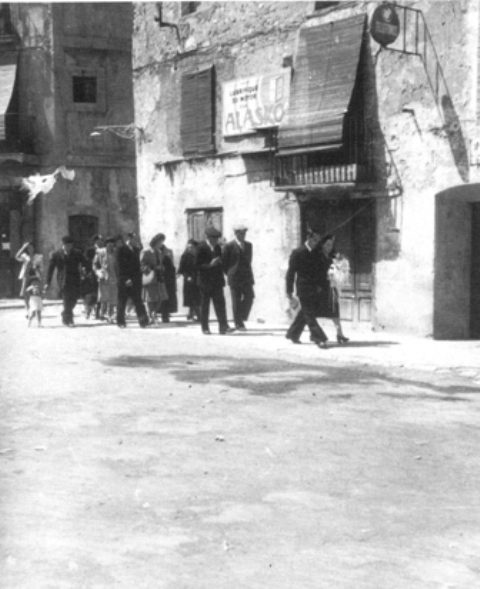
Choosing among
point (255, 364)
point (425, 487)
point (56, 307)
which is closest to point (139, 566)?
point (425, 487)

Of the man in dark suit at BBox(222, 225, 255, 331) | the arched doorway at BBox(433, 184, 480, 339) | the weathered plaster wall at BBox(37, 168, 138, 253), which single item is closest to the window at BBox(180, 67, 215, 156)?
the man in dark suit at BBox(222, 225, 255, 331)

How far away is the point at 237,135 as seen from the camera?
2064cm

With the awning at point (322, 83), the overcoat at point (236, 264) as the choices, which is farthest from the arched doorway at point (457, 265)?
the overcoat at point (236, 264)

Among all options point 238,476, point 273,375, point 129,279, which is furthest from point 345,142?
point 238,476

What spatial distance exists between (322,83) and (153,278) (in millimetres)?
4575

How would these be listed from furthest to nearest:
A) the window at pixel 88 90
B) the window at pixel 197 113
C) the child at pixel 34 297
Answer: the window at pixel 88 90 < the window at pixel 197 113 < the child at pixel 34 297

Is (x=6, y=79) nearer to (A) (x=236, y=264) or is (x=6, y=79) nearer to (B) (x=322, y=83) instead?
(B) (x=322, y=83)

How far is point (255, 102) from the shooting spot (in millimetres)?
19922

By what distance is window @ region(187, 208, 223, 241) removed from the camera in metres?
21.5

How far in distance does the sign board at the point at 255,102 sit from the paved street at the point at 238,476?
7944mm

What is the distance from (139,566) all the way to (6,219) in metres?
26.1

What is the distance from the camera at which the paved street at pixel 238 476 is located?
15.9 ft

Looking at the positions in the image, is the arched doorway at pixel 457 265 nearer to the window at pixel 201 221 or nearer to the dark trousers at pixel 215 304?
the dark trousers at pixel 215 304

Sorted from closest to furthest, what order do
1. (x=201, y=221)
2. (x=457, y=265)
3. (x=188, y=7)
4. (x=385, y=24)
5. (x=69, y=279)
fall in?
(x=385, y=24)
(x=457, y=265)
(x=69, y=279)
(x=201, y=221)
(x=188, y=7)
